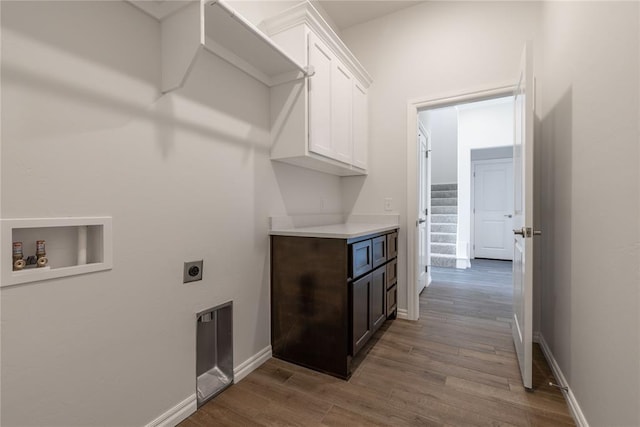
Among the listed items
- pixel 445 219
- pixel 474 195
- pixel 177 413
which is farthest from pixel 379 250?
pixel 474 195

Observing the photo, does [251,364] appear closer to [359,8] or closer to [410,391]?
[410,391]

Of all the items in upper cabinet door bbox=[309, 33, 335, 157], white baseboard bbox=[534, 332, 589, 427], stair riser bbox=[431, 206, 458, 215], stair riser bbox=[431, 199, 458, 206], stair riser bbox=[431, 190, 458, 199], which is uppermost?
upper cabinet door bbox=[309, 33, 335, 157]

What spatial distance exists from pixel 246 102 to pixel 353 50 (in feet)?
5.81

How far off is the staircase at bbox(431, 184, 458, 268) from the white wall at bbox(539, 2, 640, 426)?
318cm

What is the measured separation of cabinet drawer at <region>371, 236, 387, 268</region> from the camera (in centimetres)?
213

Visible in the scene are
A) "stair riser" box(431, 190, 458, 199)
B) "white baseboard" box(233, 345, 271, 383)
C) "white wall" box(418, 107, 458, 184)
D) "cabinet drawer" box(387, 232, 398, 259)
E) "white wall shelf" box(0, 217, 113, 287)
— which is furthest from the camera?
"white wall" box(418, 107, 458, 184)

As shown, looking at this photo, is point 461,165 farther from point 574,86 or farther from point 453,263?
point 574,86

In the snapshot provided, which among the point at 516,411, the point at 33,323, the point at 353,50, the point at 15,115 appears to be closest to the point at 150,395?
the point at 33,323

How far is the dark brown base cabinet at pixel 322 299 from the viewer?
1737 mm

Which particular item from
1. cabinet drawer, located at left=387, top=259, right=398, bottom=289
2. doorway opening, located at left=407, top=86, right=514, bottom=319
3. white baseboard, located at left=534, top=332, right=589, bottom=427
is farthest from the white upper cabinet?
doorway opening, located at left=407, top=86, right=514, bottom=319

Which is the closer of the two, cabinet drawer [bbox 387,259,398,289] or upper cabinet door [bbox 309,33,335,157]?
upper cabinet door [bbox 309,33,335,157]

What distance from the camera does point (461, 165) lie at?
5234mm

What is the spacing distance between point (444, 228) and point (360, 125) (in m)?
3.29

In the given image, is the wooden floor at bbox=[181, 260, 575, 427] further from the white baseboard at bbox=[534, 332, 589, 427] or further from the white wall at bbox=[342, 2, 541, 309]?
the white wall at bbox=[342, 2, 541, 309]
